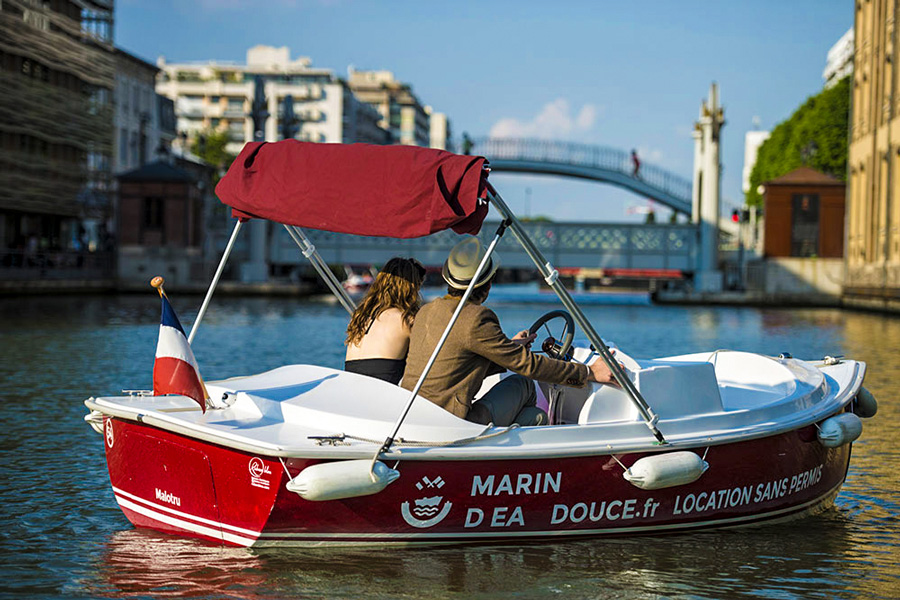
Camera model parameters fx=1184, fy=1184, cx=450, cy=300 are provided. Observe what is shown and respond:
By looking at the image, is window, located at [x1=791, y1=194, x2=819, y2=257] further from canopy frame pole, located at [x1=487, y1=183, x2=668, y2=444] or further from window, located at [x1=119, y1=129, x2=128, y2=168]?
canopy frame pole, located at [x1=487, y1=183, x2=668, y2=444]

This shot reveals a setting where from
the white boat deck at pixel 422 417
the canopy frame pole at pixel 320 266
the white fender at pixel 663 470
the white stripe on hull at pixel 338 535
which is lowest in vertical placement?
the white stripe on hull at pixel 338 535

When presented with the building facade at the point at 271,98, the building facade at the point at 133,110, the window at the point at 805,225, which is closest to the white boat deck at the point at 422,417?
the window at the point at 805,225

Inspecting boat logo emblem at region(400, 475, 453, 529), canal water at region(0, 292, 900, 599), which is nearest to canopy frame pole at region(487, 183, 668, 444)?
canal water at region(0, 292, 900, 599)

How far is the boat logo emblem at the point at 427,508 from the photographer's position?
23.1ft

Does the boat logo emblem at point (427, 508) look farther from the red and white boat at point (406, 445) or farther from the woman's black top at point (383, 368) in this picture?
the woman's black top at point (383, 368)

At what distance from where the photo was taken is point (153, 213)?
5653 centimetres

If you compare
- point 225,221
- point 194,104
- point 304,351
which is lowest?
point 304,351

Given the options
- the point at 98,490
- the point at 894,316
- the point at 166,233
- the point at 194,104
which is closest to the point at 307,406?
the point at 98,490

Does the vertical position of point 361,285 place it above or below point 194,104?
below

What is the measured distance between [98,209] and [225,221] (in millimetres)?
6838

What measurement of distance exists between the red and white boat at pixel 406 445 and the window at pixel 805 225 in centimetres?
5155

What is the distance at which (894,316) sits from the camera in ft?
140

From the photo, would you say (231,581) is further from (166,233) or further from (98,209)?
(98,209)

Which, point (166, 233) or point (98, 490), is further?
point (166, 233)
